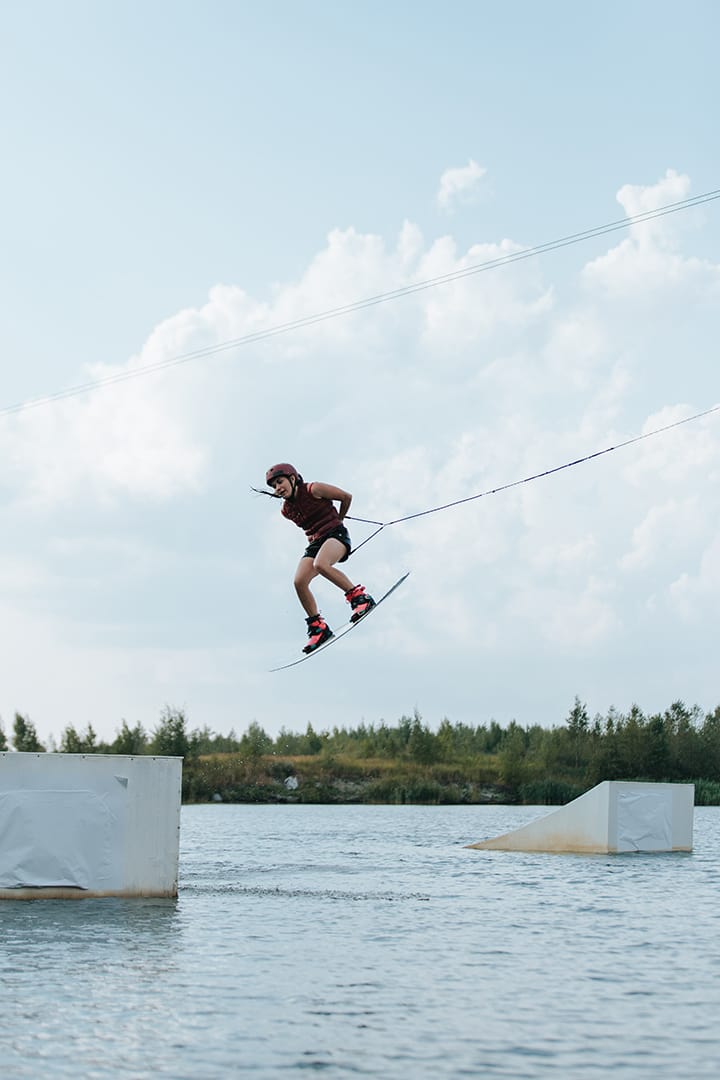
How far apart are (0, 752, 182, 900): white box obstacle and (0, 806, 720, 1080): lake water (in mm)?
357

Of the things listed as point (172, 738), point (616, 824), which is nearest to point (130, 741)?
point (172, 738)

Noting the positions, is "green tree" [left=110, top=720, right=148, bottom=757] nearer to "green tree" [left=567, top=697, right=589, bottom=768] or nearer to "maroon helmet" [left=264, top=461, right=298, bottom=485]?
"green tree" [left=567, top=697, right=589, bottom=768]

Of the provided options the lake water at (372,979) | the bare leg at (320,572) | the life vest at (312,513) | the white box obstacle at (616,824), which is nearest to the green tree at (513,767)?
the white box obstacle at (616,824)

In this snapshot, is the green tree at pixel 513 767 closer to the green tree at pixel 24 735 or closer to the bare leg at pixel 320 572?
the green tree at pixel 24 735

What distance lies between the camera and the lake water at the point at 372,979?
9852 mm

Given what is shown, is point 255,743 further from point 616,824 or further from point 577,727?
point 616,824

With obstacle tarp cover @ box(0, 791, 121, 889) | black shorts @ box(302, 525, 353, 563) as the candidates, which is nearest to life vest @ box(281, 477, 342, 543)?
black shorts @ box(302, 525, 353, 563)

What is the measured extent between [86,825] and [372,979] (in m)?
6.42

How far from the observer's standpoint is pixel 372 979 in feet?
44.2

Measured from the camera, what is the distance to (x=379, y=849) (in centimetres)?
3519

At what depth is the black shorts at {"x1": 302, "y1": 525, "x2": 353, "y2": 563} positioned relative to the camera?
54.2 feet

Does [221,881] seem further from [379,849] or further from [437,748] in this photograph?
[437,748]

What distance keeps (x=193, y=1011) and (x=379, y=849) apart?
24082 mm

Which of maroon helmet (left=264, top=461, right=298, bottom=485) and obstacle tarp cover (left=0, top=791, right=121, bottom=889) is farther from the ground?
maroon helmet (left=264, top=461, right=298, bottom=485)
